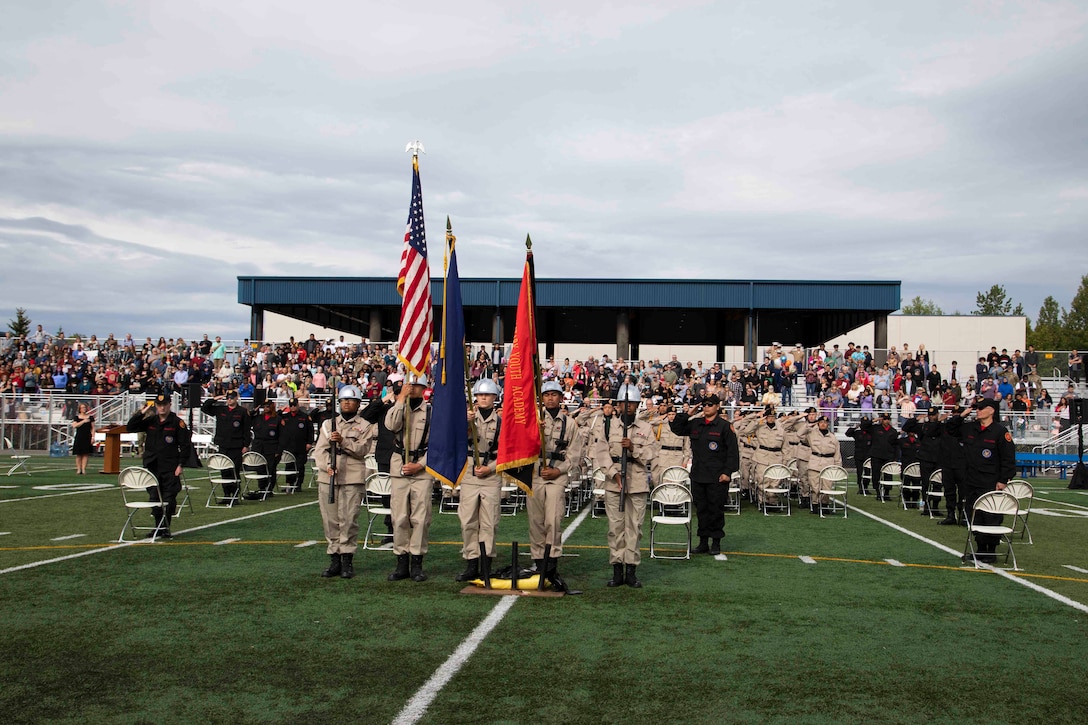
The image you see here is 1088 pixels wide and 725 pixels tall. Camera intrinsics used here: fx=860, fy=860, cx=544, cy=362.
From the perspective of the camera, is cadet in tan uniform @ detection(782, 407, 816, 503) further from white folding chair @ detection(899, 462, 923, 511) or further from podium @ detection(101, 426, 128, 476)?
podium @ detection(101, 426, 128, 476)

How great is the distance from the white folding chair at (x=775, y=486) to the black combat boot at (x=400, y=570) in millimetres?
8516

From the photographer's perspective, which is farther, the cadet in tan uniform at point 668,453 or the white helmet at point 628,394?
the cadet in tan uniform at point 668,453

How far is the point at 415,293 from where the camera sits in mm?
10305

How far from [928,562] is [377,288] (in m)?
33.8

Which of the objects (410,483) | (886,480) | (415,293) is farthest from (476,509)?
(886,480)

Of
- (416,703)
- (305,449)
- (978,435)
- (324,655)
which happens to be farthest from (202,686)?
(305,449)

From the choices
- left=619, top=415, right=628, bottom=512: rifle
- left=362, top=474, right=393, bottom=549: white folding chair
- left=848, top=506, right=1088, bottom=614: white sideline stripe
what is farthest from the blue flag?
left=848, top=506, right=1088, bottom=614: white sideline stripe

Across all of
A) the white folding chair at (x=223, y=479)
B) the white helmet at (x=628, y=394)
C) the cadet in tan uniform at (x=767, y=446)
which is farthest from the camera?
the cadet in tan uniform at (x=767, y=446)

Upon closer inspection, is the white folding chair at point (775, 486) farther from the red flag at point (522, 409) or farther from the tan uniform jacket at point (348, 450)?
the tan uniform jacket at point (348, 450)

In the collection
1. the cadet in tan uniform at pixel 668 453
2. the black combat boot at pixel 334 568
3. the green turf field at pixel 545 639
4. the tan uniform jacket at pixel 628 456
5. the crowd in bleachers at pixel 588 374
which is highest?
the crowd in bleachers at pixel 588 374

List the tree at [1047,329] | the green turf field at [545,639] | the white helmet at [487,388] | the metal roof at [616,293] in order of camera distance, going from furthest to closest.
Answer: the tree at [1047,329]
the metal roof at [616,293]
the white helmet at [487,388]
the green turf field at [545,639]

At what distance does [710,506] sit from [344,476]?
5.15 m

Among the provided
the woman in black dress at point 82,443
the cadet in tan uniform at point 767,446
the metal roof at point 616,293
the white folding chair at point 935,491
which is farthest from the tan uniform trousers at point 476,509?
the metal roof at point 616,293

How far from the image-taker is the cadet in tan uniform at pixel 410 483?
9.70 metres
